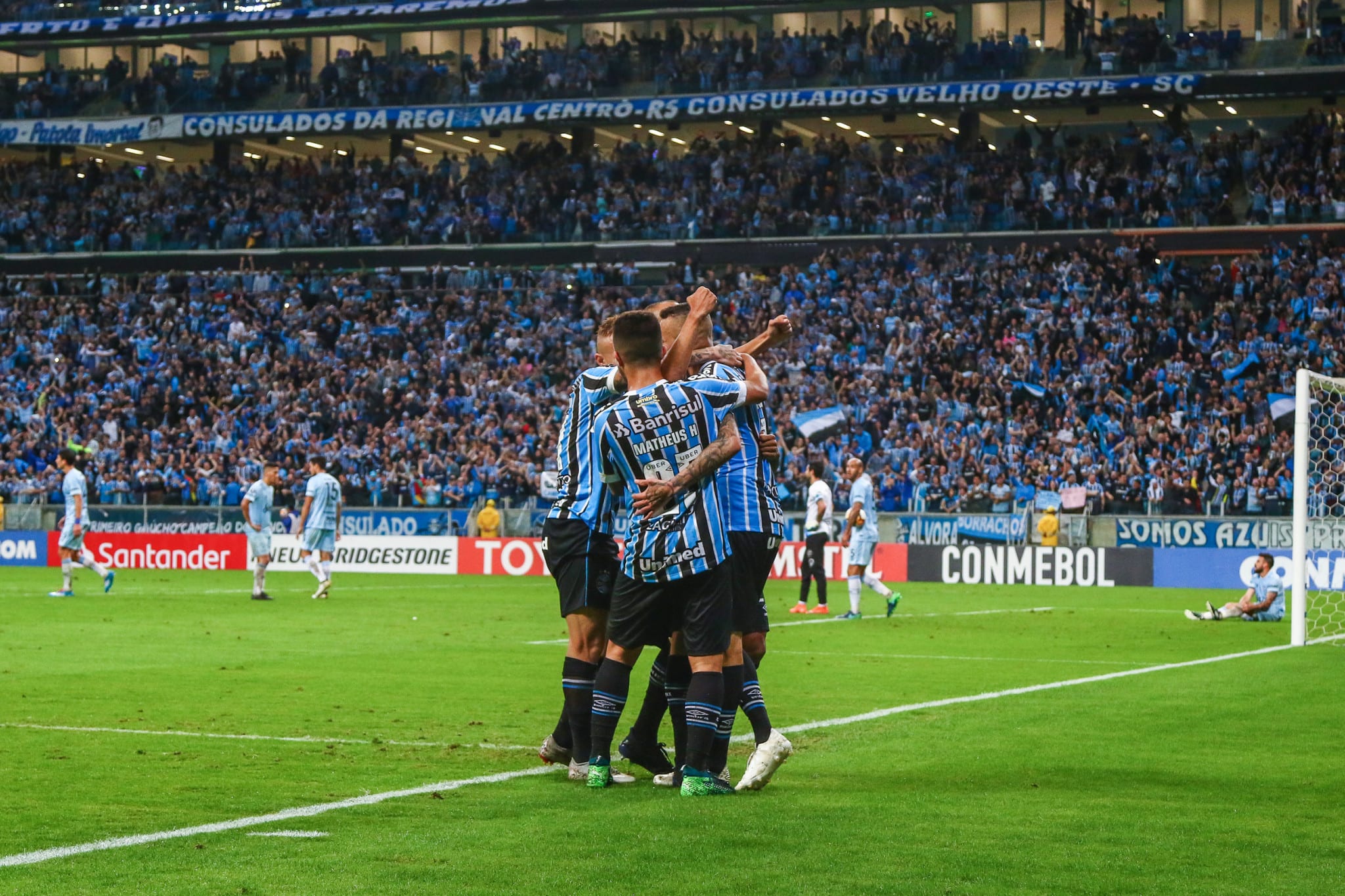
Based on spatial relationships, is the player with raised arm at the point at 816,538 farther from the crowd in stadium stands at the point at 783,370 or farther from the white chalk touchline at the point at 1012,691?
the crowd in stadium stands at the point at 783,370

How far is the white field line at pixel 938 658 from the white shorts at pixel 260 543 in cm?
1192

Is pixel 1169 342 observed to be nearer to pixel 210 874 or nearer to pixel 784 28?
pixel 784 28

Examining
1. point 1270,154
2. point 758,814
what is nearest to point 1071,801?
point 758,814

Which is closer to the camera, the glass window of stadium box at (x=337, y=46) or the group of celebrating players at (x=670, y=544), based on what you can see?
the group of celebrating players at (x=670, y=544)

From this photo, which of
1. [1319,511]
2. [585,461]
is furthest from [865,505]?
[585,461]

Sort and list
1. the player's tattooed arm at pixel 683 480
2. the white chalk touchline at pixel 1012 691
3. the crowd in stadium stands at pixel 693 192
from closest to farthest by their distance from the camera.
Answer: the player's tattooed arm at pixel 683 480 < the white chalk touchline at pixel 1012 691 < the crowd in stadium stands at pixel 693 192

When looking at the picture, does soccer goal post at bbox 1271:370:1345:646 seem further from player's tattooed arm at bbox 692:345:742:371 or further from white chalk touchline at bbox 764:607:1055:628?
player's tattooed arm at bbox 692:345:742:371

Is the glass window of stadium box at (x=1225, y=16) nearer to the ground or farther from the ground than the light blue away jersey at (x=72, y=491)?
farther from the ground

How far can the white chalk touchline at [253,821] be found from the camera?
23.9 ft

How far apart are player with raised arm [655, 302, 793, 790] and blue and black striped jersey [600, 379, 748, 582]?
0.21 meters

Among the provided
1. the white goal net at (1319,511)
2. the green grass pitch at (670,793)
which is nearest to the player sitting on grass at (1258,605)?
the white goal net at (1319,511)

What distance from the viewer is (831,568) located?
3719 cm

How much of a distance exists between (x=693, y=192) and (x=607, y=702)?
154ft

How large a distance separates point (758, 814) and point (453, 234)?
163ft
